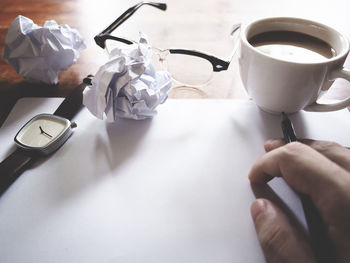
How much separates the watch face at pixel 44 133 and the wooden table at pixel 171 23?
3.0 inches

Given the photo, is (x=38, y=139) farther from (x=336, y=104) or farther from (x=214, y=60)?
(x=336, y=104)

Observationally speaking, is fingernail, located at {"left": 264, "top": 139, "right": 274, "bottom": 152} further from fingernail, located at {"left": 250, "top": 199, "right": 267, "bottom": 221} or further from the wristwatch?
the wristwatch

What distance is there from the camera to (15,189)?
0.29 meters

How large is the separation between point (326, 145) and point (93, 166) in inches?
10.8

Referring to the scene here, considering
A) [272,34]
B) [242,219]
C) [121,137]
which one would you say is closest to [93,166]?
[121,137]

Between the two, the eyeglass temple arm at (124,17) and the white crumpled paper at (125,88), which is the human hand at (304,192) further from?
the eyeglass temple arm at (124,17)

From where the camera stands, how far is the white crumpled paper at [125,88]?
335 millimetres

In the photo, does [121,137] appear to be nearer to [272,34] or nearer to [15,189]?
[15,189]

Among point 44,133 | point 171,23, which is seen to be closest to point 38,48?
point 44,133

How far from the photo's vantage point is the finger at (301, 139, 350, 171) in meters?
0.26

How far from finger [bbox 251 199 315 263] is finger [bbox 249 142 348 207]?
0.03 meters

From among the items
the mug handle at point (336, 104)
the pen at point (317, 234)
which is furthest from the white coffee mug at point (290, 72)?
the pen at point (317, 234)

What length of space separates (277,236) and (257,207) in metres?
0.03

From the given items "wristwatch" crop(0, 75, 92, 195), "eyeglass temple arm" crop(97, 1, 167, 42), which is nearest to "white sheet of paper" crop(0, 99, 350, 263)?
"wristwatch" crop(0, 75, 92, 195)
